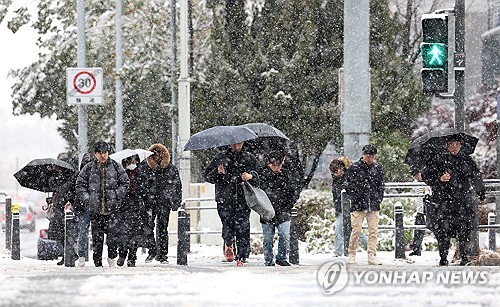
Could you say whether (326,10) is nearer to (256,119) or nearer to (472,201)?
(256,119)

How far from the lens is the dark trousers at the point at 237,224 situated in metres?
16.7

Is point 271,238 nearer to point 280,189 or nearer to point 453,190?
point 280,189

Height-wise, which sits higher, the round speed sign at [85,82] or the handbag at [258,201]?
the round speed sign at [85,82]

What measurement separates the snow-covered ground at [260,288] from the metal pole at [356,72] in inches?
134

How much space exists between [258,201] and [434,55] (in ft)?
9.87

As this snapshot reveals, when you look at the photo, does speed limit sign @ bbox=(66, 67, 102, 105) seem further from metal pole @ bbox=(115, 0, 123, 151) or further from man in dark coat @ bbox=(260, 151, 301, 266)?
metal pole @ bbox=(115, 0, 123, 151)

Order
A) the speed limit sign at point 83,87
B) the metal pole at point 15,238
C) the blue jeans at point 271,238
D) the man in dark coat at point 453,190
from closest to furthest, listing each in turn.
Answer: the man in dark coat at point 453,190, the blue jeans at point 271,238, the metal pole at point 15,238, the speed limit sign at point 83,87

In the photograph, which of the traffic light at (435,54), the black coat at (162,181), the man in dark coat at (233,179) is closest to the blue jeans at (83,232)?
the black coat at (162,181)

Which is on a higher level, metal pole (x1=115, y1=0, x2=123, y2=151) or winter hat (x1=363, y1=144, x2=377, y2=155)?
metal pole (x1=115, y1=0, x2=123, y2=151)

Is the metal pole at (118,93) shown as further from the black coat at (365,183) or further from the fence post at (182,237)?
the black coat at (365,183)

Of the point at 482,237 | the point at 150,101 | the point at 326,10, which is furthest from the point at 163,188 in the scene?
the point at 150,101

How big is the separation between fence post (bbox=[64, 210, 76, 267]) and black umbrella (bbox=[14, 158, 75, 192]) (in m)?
0.73

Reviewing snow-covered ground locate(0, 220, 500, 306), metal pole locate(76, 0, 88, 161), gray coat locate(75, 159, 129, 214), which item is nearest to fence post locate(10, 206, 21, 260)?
metal pole locate(76, 0, 88, 161)

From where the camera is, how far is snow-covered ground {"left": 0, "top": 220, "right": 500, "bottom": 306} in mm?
10266
